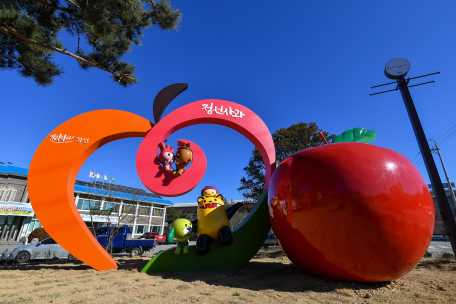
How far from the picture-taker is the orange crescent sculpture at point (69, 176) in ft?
19.2

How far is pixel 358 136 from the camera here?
19.8 feet

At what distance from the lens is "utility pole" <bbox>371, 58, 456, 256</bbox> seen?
7391 mm

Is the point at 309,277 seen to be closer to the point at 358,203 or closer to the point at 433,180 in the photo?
the point at 358,203

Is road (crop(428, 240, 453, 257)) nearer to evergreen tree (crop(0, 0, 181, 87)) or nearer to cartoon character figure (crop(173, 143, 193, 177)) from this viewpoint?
cartoon character figure (crop(173, 143, 193, 177))

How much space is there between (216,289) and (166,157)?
3848 mm

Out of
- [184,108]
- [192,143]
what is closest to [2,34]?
[184,108]

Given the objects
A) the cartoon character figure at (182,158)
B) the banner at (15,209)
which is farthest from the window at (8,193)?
the cartoon character figure at (182,158)

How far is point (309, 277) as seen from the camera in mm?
4680

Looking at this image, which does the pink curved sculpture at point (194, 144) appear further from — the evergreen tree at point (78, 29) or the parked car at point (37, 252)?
the parked car at point (37, 252)

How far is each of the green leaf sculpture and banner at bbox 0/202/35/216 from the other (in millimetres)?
27900

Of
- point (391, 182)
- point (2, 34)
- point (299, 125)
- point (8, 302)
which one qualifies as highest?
point (299, 125)

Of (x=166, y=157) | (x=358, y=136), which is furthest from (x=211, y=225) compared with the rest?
(x=358, y=136)

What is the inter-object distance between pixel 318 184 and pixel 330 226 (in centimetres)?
72

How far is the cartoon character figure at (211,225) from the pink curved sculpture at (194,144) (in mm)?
926
